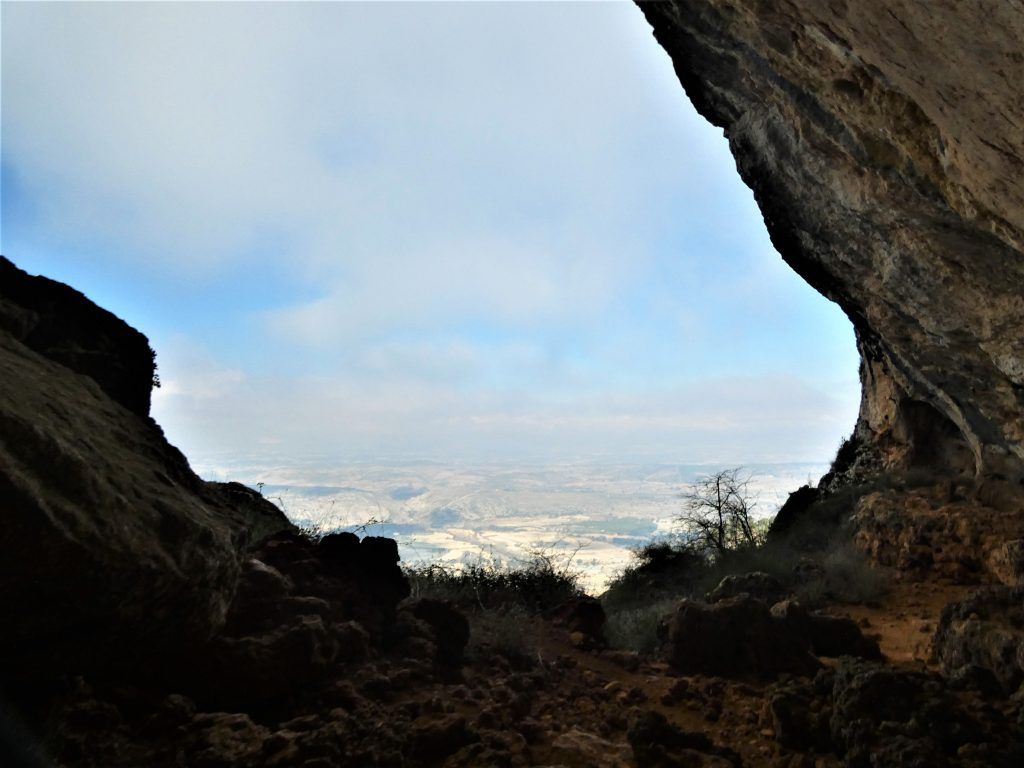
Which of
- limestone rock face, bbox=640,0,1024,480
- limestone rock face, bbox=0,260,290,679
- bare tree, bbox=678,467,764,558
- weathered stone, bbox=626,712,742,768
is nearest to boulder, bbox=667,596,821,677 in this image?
weathered stone, bbox=626,712,742,768

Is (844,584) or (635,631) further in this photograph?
(844,584)

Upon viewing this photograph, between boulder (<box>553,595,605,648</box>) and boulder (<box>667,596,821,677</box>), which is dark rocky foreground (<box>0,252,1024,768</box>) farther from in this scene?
boulder (<box>553,595,605,648</box>)

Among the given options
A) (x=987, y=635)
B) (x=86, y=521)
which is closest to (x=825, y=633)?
(x=987, y=635)

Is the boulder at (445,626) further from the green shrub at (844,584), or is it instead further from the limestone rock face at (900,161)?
the limestone rock face at (900,161)

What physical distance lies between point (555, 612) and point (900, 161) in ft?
23.5

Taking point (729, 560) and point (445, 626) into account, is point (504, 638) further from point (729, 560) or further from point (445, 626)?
point (729, 560)

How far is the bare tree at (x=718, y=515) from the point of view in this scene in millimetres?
17839

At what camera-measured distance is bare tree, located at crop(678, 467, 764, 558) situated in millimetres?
17839

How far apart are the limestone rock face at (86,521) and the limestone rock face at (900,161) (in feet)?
17.3

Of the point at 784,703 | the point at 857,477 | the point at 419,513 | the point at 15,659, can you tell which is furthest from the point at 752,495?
the point at 419,513

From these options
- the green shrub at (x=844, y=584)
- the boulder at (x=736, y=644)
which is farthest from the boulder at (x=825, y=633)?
the green shrub at (x=844, y=584)

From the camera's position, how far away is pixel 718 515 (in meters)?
18.5

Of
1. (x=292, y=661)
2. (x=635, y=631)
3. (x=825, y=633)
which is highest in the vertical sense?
(x=292, y=661)

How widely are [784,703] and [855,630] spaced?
3.11 meters
